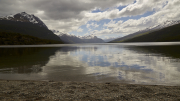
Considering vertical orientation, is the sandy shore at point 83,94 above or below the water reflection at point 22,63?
below

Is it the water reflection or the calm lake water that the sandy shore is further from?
the water reflection

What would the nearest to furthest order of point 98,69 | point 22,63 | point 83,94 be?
1. point 83,94
2. point 98,69
3. point 22,63

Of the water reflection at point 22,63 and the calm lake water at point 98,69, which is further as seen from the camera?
the water reflection at point 22,63

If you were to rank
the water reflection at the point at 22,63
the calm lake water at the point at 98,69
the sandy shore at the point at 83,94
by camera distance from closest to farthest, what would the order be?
the sandy shore at the point at 83,94 → the calm lake water at the point at 98,69 → the water reflection at the point at 22,63

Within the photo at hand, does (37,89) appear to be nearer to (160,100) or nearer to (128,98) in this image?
(128,98)

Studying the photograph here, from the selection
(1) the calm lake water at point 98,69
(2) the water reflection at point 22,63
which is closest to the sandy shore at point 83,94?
(1) the calm lake water at point 98,69

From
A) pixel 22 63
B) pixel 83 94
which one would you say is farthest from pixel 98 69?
pixel 22 63

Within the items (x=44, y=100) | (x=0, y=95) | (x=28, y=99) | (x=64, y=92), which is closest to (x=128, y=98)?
(x=64, y=92)

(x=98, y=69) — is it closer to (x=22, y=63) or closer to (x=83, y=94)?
(x=83, y=94)

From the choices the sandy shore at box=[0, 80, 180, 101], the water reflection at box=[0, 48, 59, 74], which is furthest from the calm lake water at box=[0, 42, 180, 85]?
the sandy shore at box=[0, 80, 180, 101]

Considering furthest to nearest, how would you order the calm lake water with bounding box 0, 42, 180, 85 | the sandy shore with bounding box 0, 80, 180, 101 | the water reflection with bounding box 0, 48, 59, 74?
the water reflection with bounding box 0, 48, 59, 74, the calm lake water with bounding box 0, 42, 180, 85, the sandy shore with bounding box 0, 80, 180, 101

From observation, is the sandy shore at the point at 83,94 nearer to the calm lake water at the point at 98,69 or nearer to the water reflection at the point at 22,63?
the calm lake water at the point at 98,69

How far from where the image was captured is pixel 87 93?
38.8 feet

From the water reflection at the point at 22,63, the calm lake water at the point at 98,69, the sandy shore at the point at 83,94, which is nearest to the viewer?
the sandy shore at the point at 83,94
